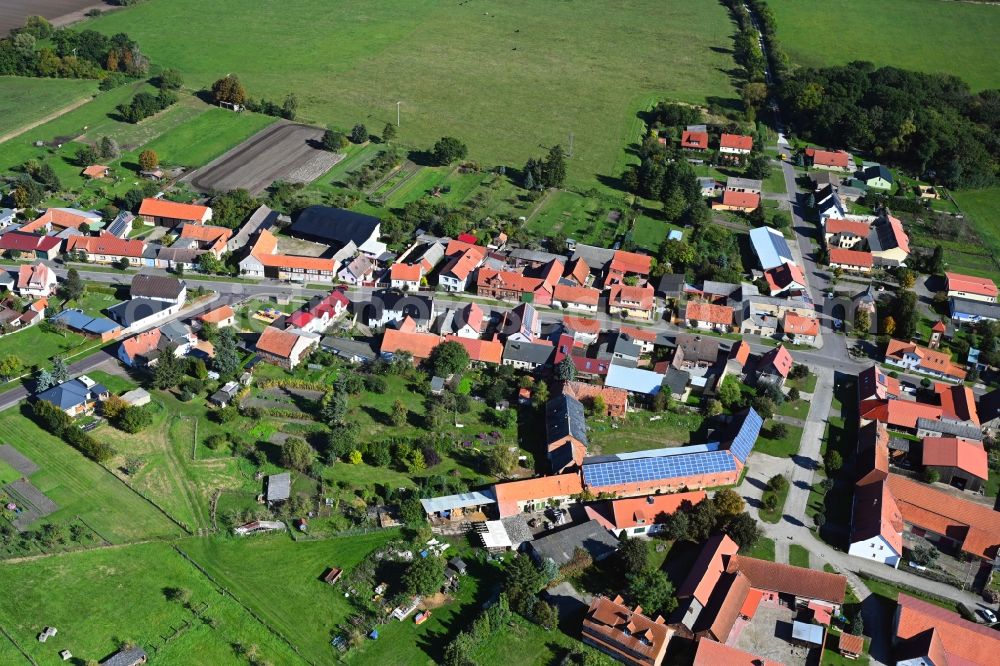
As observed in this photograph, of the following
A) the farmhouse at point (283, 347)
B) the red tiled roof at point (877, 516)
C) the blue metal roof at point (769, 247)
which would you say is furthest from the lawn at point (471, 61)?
the red tiled roof at point (877, 516)

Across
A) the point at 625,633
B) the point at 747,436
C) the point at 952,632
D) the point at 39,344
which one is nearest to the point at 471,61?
the point at 39,344

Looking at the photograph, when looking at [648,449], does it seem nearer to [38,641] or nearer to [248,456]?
[248,456]

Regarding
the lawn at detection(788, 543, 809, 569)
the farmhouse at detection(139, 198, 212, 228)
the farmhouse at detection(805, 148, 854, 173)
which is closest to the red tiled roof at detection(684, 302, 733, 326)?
the lawn at detection(788, 543, 809, 569)

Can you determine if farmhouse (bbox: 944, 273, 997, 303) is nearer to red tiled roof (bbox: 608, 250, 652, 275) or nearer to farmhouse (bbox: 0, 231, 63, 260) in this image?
red tiled roof (bbox: 608, 250, 652, 275)

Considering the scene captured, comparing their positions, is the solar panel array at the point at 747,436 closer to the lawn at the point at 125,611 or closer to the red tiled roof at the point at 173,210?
the lawn at the point at 125,611

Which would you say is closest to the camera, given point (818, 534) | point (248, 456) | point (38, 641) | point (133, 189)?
point (38, 641)

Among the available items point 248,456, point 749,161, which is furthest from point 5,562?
point 749,161
